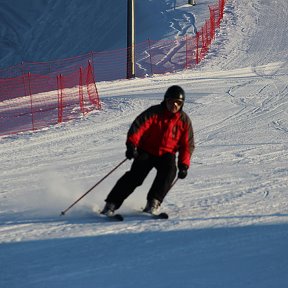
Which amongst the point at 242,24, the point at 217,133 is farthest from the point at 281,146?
the point at 242,24

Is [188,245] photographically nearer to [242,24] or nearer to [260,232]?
[260,232]

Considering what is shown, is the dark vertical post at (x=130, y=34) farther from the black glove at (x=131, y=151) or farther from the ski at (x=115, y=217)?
the black glove at (x=131, y=151)

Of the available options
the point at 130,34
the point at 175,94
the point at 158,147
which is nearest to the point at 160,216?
the point at 158,147

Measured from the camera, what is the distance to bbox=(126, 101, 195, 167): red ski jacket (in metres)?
6.44

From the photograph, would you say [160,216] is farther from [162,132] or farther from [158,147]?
[162,132]

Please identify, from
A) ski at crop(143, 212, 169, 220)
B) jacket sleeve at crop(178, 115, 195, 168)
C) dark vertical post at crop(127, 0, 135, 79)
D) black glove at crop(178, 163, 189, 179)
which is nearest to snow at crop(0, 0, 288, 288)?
ski at crop(143, 212, 169, 220)

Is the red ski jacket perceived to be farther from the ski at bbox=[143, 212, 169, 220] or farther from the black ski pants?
the ski at bbox=[143, 212, 169, 220]

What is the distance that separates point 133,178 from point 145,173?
13 cm

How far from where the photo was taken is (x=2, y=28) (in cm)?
4369

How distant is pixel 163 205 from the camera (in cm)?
740

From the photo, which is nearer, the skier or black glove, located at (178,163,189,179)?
the skier

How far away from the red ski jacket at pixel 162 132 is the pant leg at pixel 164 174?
7cm

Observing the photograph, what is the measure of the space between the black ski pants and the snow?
28 cm

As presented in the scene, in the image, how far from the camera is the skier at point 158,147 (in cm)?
642
